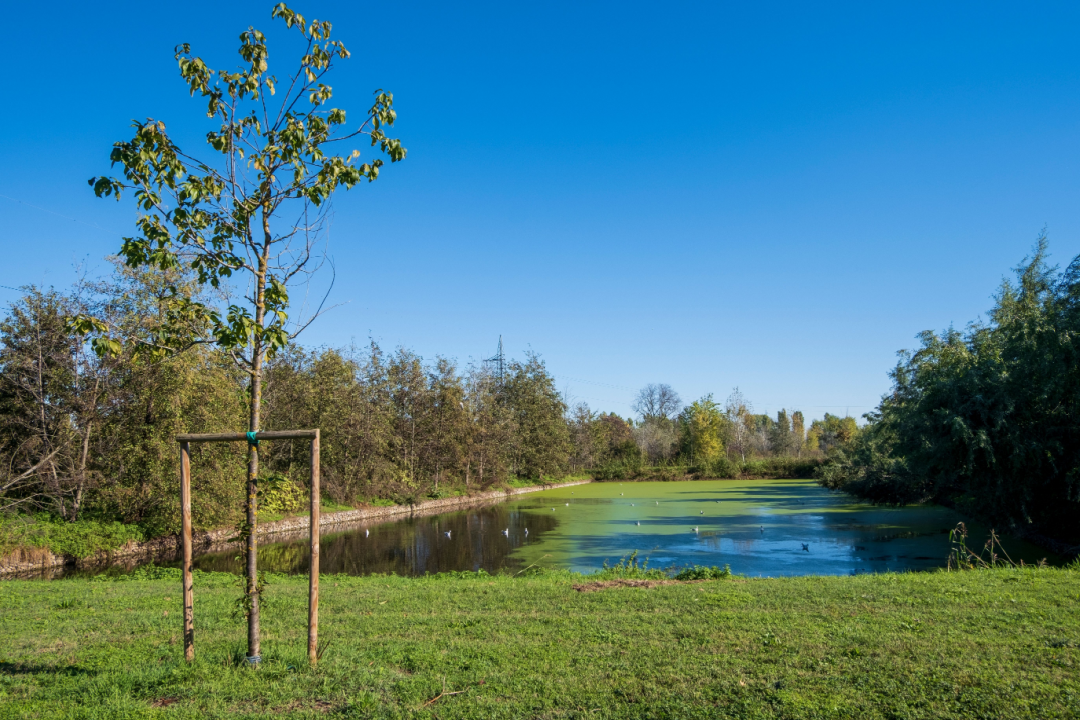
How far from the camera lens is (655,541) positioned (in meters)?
18.2

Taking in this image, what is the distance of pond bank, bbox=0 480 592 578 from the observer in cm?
1503

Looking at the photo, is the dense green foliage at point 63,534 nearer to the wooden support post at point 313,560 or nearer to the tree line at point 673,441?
the wooden support post at point 313,560

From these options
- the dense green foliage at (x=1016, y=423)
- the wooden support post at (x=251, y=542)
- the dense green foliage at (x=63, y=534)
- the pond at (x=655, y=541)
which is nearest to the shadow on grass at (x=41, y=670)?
the wooden support post at (x=251, y=542)

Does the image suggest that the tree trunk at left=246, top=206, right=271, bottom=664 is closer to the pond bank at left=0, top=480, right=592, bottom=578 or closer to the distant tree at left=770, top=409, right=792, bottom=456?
the pond bank at left=0, top=480, right=592, bottom=578

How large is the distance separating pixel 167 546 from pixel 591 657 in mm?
17779

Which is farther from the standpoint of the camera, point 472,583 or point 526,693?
point 472,583

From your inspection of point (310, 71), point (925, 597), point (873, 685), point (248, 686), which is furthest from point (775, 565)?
point (310, 71)

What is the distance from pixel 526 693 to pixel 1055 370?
44.6 feet

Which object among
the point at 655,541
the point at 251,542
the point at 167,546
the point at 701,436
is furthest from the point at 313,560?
the point at 701,436

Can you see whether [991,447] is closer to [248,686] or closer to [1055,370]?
[1055,370]

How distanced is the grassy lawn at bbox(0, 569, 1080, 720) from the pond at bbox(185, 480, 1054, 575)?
628 cm

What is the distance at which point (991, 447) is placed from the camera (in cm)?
1402

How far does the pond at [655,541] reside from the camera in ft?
48.8

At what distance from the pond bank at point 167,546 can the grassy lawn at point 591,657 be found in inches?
266
